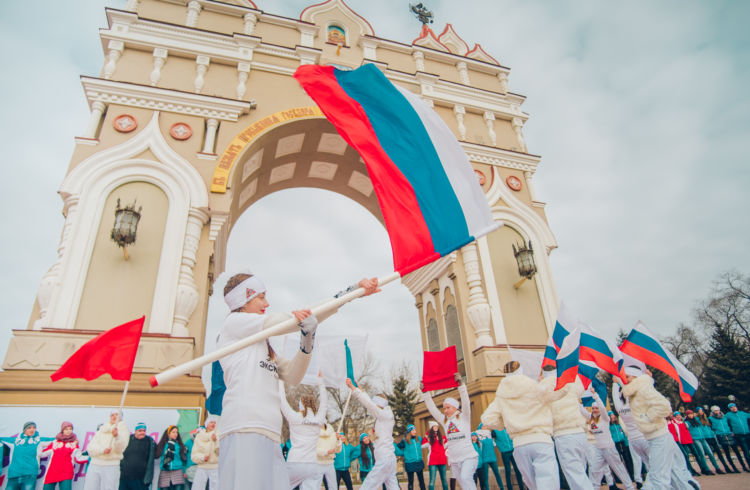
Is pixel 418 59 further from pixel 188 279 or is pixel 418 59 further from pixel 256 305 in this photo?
pixel 256 305

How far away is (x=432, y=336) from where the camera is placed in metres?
16.3

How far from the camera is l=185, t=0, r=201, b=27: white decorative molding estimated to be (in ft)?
48.5

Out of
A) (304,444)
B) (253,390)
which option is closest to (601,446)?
(304,444)

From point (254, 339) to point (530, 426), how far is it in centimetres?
405

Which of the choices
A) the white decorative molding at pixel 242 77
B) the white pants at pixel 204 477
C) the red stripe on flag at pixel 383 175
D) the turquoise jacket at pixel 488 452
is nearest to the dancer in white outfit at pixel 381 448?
the white pants at pixel 204 477

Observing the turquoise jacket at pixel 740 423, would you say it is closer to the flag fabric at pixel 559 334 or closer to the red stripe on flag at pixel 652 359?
the red stripe on flag at pixel 652 359

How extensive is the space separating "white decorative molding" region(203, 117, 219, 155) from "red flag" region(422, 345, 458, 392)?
8754 mm

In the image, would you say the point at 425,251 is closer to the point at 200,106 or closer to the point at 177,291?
the point at 177,291

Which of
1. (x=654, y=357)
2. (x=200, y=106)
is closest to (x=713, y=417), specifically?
(x=654, y=357)

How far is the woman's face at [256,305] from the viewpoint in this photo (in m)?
3.19

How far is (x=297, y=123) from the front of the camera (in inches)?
570

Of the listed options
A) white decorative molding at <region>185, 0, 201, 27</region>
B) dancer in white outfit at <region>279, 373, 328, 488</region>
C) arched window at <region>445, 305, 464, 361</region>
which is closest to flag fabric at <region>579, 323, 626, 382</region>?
dancer in white outfit at <region>279, 373, 328, 488</region>

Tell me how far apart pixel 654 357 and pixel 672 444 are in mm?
2145

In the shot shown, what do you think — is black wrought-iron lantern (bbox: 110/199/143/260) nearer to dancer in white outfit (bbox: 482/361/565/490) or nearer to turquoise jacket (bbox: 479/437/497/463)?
dancer in white outfit (bbox: 482/361/565/490)
